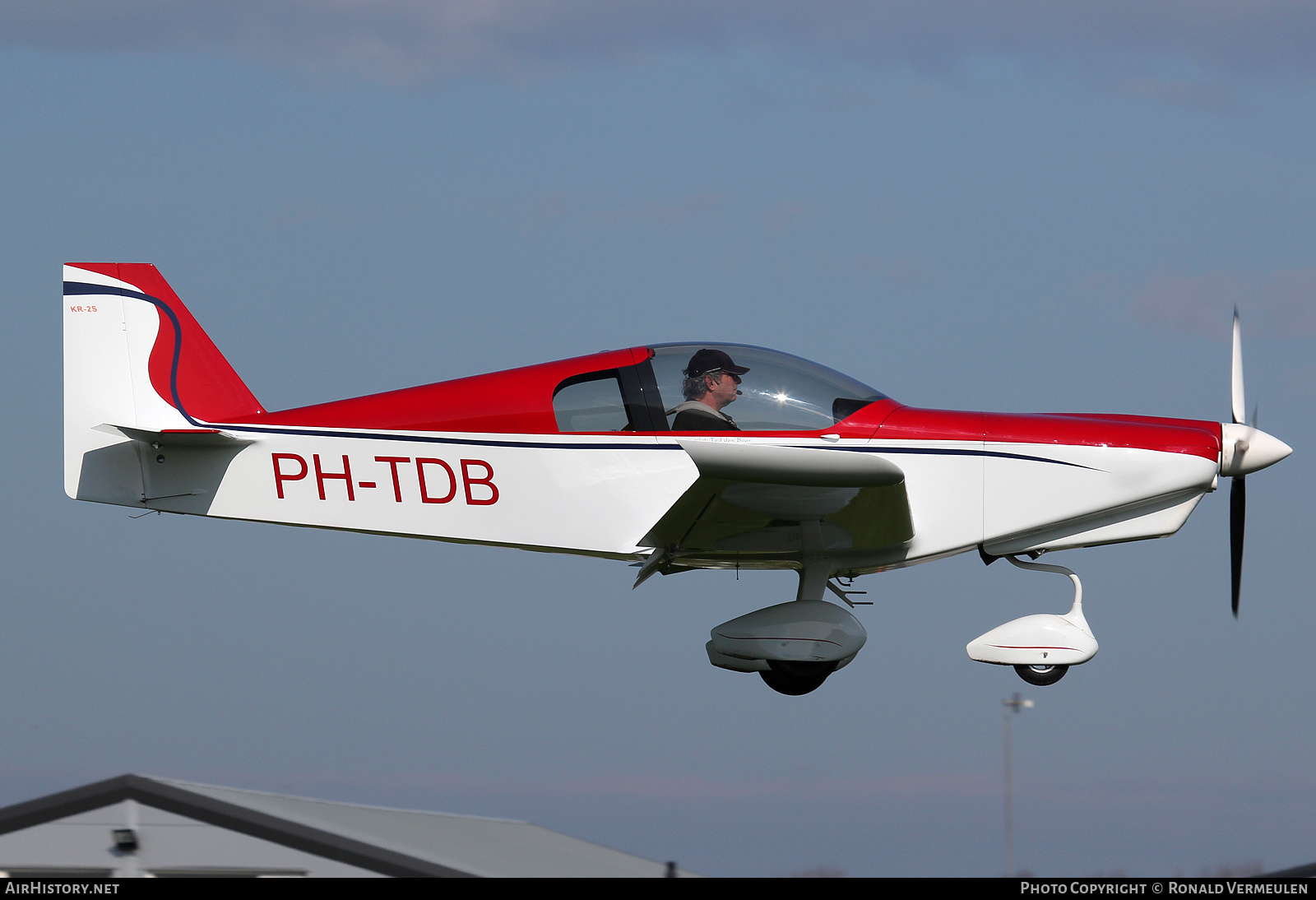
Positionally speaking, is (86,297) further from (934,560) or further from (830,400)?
(934,560)

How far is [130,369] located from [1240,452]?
7.53m

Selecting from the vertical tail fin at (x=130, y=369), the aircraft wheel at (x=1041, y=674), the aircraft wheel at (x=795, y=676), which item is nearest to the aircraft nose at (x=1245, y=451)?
the aircraft wheel at (x=1041, y=674)

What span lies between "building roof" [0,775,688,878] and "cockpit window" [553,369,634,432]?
9.30 feet

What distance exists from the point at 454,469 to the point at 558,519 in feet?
2.49

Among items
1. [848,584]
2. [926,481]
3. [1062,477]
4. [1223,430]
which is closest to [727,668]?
[848,584]

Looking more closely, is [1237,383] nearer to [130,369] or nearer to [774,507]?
[774,507]

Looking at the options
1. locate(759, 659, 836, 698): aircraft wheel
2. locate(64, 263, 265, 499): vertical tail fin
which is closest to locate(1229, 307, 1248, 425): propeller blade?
locate(759, 659, 836, 698): aircraft wheel

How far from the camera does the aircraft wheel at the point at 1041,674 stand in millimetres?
8719

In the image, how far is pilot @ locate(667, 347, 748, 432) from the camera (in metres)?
8.71

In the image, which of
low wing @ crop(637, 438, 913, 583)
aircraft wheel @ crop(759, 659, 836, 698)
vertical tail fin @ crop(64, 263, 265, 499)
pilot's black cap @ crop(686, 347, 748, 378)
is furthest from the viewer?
vertical tail fin @ crop(64, 263, 265, 499)

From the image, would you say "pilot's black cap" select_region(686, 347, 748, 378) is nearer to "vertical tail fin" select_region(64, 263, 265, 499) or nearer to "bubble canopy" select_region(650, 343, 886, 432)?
"bubble canopy" select_region(650, 343, 886, 432)

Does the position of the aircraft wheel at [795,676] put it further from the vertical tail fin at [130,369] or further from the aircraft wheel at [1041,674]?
the vertical tail fin at [130,369]
